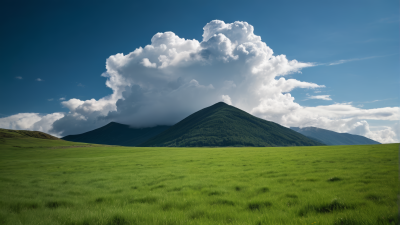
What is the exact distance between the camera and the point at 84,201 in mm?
9422

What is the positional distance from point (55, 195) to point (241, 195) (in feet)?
34.3

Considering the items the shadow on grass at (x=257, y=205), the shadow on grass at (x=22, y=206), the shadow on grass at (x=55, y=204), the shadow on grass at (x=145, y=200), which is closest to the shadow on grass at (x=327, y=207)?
the shadow on grass at (x=257, y=205)

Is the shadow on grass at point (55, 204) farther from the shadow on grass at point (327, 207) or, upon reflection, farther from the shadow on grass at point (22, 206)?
the shadow on grass at point (327, 207)

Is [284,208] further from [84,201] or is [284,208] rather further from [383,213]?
[84,201]

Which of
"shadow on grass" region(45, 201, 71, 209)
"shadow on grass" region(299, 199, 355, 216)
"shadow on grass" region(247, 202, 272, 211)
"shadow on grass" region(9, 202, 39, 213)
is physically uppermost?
"shadow on grass" region(299, 199, 355, 216)

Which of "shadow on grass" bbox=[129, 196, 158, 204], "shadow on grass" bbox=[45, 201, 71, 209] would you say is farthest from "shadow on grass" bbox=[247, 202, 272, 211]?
"shadow on grass" bbox=[45, 201, 71, 209]

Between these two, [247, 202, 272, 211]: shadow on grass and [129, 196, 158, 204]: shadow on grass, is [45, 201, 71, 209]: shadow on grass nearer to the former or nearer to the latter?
[129, 196, 158, 204]: shadow on grass

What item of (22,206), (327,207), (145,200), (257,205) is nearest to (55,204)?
(22,206)

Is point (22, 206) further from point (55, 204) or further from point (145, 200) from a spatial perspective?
point (145, 200)

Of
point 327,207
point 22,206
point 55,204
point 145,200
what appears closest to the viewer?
point 327,207

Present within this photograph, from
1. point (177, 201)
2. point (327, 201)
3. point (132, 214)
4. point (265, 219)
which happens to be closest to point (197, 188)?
point (177, 201)

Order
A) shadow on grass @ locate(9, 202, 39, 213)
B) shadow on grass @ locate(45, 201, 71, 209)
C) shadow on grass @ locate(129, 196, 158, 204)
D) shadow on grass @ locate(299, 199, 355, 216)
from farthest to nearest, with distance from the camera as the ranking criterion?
shadow on grass @ locate(129, 196, 158, 204), shadow on grass @ locate(45, 201, 71, 209), shadow on grass @ locate(9, 202, 39, 213), shadow on grass @ locate(299, 199, 355, 216)

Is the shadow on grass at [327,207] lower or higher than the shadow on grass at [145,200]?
higher

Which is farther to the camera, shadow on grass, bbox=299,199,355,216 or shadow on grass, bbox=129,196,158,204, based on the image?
shadow on grass, bbox=129,196,158,204
